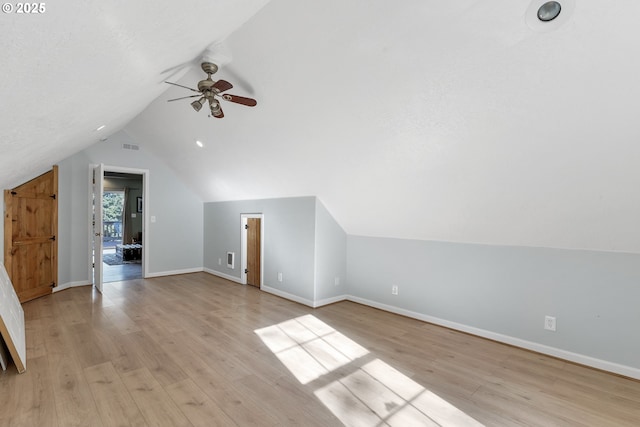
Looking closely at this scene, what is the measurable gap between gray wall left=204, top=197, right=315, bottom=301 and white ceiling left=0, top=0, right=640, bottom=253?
106 cm

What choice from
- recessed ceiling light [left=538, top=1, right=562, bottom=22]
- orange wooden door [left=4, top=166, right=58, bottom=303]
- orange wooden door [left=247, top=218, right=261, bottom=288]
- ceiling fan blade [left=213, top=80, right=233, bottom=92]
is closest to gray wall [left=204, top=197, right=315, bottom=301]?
orange wooden door [left=247, top=218, right=261, bottom=288]

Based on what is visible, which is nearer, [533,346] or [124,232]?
[533,346]

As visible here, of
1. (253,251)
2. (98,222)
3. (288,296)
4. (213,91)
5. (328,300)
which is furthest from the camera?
(253,251)

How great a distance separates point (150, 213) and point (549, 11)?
6.46 metres

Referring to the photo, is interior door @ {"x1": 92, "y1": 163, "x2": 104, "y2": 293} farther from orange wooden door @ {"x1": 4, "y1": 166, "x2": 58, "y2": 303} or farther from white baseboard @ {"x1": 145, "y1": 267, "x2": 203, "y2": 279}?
white baseboard @ {"x1": 145, "y1": 267, "x2": 203, "y2": 279}

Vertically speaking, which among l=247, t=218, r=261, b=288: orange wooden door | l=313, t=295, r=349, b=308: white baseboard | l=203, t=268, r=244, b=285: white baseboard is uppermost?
l=247, t=218, r=261, b=288: orange wooden door

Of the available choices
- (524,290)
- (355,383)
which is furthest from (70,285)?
(524,290)

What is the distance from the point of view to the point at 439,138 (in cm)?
258

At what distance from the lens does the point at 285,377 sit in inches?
99.7

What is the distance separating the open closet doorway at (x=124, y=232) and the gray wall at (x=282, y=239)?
5.31ft

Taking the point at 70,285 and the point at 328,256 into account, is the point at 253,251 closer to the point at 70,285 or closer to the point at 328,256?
the point at 328,256

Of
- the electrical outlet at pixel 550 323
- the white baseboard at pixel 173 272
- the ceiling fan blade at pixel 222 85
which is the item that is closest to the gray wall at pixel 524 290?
the electrical outlet at pixel 550 323

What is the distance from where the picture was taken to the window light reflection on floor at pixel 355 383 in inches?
81.0

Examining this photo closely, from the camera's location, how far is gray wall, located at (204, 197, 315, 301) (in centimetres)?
446
